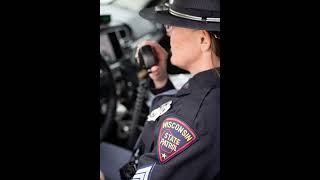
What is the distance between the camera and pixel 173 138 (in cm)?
98

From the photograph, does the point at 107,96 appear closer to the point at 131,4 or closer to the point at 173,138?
the point at 131,4

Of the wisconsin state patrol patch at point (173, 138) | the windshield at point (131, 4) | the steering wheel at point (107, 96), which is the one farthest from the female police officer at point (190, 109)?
the windshield at point (131, 4)


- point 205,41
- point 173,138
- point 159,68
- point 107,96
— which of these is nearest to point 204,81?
point 205,41

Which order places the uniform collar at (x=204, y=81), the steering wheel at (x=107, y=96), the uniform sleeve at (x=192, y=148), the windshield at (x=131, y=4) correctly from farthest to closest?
the windshield at (x=131, y=4), the steering wheel at (x=107, y=96), the uniform collar at (x=204, y=81), the uniform sleeve at (x=192, y=148)

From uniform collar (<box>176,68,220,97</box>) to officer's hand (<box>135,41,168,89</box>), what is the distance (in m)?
0.46

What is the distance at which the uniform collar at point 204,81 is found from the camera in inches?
43.1

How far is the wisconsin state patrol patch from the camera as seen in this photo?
96 cm

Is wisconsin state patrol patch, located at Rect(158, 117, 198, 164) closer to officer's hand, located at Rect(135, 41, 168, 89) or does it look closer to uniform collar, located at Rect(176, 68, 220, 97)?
uniform collar, located at Rect(176, 68, 220, 97)

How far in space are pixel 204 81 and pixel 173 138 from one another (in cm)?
22

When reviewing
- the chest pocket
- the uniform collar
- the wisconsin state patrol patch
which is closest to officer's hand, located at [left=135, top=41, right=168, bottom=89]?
the chest pocket

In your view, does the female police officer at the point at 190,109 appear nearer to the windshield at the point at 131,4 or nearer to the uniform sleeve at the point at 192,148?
the uniform sleeve at the point at 192,148

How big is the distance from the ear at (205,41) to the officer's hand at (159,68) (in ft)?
1.54
